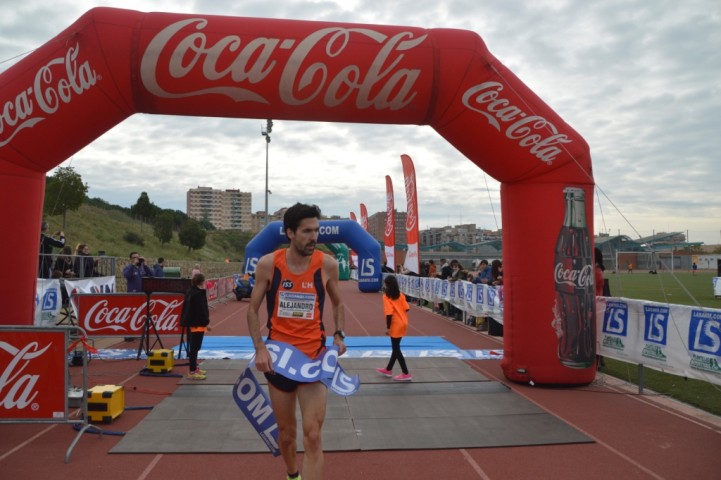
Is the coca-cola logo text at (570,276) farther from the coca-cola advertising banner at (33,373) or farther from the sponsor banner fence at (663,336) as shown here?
the coca-cola advertising banner at (33,373)

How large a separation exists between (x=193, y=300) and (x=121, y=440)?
10.6ft

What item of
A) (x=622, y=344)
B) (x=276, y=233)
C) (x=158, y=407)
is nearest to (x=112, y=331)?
(x=158, y=407)

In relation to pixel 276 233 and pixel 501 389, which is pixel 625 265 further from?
pixel 501 389

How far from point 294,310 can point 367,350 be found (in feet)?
24.0

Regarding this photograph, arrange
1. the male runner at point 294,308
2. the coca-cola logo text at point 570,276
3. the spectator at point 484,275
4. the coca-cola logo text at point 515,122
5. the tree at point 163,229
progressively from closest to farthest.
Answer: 1. the male runner at point 294,308
2. the coca-cola logo text at point 515,122
3. the coca-cola logo text at point 570,276
4. the spectator at point 484,275
5. the tree at point 163,229

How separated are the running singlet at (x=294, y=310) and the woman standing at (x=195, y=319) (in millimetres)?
4729

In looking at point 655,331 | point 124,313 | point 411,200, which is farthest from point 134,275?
point 411,200

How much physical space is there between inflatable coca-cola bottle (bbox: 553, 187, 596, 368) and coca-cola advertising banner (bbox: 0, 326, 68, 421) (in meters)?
5.82

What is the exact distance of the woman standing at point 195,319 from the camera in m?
7.71

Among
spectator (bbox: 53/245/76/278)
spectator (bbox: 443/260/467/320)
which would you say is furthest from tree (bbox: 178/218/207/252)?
spectator (bbox: 53/245/76/278)

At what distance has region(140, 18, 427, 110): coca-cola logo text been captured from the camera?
20.7 feet

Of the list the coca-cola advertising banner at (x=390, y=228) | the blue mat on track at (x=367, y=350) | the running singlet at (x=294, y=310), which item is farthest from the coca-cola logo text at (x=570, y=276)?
the coca-cola advertising banner at (x=390, y=228)

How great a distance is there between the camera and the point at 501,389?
716 cm

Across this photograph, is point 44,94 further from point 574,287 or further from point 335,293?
point 574,287
